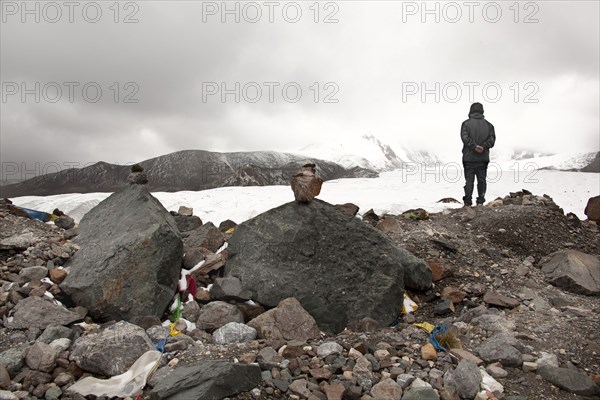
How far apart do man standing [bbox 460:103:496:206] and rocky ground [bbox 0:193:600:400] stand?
11.9 feet

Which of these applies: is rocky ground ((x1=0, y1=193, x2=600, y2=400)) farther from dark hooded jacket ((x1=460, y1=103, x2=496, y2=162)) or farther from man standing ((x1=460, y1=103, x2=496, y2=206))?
dark hooded jacket ((x1=460, y1=103, x2=496, y2=162))

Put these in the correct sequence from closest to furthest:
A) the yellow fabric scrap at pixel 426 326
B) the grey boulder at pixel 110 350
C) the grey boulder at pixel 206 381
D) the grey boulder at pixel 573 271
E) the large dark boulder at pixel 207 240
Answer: the grey boulder at pixel 206 381 → the grey boulder at pixel 110 350 → the yellow fabric scrap at pixel 426 326 → the grey boulder at pixel 573 271 → the large dark boulder at pixel 207 240

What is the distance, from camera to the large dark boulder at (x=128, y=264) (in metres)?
4.98

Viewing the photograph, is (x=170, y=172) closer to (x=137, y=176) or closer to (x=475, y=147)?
(x=475, y=147)

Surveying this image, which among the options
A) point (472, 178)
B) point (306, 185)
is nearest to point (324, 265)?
point (306, 185)

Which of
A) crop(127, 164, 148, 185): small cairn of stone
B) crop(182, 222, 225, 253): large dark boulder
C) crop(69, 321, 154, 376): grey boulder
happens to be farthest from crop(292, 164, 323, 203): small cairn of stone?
crop(69, 321, 154, 376): grey boulder

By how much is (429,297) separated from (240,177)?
250 feet

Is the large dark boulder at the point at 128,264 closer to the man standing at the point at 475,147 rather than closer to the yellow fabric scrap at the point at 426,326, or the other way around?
the yellow fabric scrap at the point at 426,326

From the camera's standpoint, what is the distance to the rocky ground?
136 inches

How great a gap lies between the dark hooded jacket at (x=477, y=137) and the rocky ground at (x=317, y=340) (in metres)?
3.86

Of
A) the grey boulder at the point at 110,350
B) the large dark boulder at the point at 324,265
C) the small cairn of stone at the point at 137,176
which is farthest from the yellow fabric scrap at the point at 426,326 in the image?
the small cairn of stone at the point at 137,176

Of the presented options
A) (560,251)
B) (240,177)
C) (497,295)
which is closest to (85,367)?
(497,295)

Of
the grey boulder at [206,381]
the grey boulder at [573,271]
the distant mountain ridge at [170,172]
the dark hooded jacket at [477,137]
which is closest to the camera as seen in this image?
the grey boulder at [206,381]

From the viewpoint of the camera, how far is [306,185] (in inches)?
251
